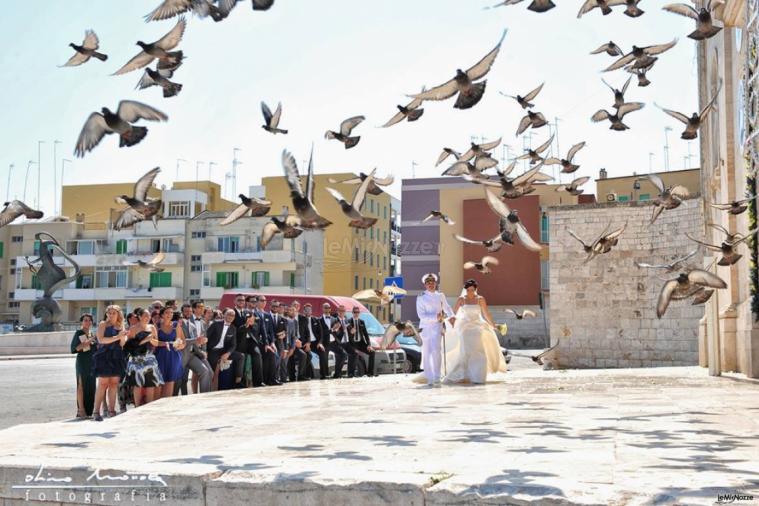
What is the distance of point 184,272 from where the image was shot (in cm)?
7194

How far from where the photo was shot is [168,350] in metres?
12.9

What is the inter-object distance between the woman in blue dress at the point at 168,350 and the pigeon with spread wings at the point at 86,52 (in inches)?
186

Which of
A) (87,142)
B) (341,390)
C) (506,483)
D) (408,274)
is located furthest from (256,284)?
(506,483)

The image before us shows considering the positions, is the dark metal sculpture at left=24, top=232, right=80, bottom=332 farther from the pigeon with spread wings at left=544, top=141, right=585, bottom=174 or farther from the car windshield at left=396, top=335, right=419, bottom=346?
the pigeon with spread wings at left=544, top=141, right=585, bottom=174

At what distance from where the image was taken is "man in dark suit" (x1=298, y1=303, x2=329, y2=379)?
18000 millimetres

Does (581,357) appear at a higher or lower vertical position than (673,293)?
lower

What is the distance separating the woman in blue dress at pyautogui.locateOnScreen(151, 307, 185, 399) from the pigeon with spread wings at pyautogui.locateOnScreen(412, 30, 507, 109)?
545cm

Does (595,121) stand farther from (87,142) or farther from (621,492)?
(621,492)

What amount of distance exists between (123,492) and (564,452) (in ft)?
10.6

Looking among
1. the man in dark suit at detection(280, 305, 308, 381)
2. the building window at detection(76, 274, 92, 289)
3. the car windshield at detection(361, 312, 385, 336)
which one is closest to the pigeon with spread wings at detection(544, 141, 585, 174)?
the man in dark suit at detection(280, 305, 308, 381)

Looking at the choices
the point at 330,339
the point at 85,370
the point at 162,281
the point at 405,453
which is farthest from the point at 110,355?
the point at 162,281

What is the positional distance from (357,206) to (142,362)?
14.7 feet

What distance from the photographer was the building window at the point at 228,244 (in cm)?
7038

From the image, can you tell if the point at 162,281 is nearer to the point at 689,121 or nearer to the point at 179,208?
the point at 179,208
